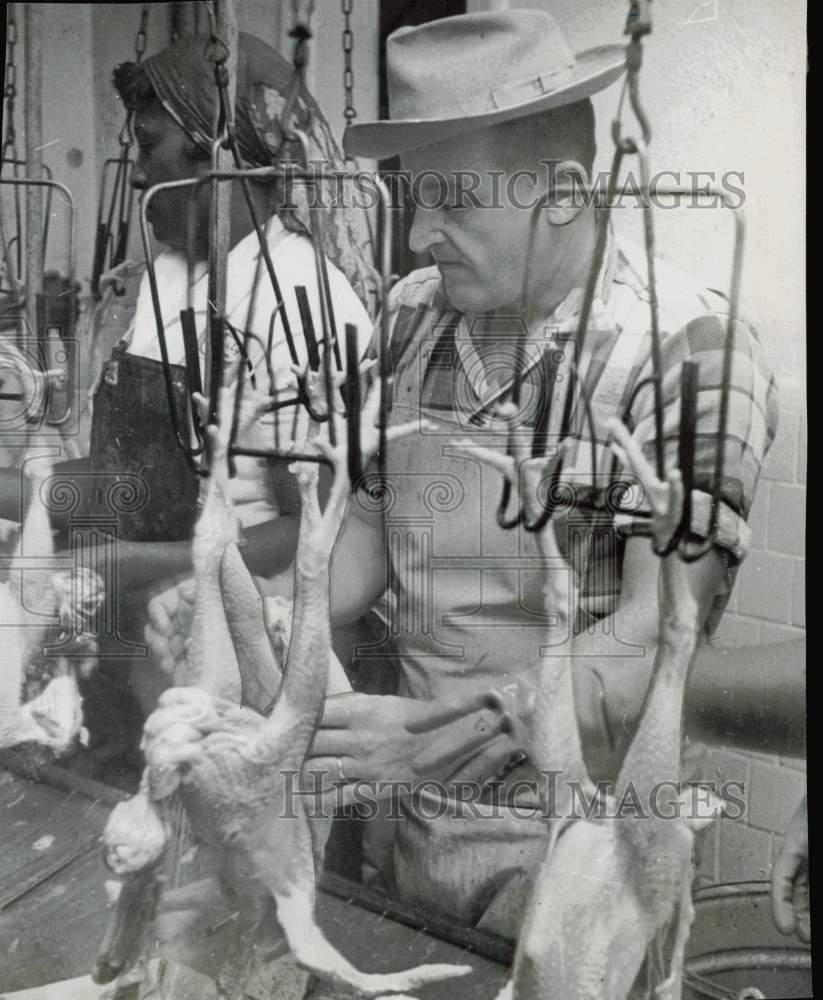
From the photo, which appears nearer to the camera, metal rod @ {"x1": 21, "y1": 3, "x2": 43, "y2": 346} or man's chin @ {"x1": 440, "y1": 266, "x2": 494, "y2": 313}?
man's chin @ {"x1": 440, "y1": 266, "x2": 494, "y2": 313}

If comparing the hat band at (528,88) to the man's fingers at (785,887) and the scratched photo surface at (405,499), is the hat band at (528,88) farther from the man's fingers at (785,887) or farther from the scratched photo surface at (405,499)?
the man's fingers at (785,887)

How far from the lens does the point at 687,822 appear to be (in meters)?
2.05

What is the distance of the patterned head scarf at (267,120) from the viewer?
2070mm

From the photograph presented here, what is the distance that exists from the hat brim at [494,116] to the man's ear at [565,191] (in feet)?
0.33

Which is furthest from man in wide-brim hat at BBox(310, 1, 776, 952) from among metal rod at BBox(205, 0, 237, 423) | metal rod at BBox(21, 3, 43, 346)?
metal rod at BBox(21, 3, 43, 346)

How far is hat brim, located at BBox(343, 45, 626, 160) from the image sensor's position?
1950mm

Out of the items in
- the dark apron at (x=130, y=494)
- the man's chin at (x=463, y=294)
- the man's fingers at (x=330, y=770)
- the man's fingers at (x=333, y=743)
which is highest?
the man's chin at (x=463, y=294)

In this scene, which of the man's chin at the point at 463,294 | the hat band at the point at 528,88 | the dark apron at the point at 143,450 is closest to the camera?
the hat band at the point at 528,88

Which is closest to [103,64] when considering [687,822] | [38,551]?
[38,551]

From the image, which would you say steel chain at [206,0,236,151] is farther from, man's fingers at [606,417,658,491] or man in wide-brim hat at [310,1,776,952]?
man's fingers at [606,417,658,491]

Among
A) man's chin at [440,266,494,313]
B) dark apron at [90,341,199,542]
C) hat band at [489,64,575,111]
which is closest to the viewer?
hat band at [489,64,575,111]

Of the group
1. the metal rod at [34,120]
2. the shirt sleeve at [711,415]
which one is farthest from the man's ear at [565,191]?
the metal rod at [34,120]

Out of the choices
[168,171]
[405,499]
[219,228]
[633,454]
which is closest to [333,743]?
[405,499]

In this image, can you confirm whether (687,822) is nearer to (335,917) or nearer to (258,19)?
(335,917)
